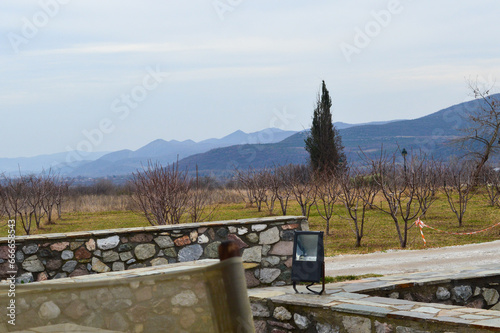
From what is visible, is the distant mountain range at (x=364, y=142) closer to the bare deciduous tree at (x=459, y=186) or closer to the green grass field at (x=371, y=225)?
the green grass field at (x=371, y=225)

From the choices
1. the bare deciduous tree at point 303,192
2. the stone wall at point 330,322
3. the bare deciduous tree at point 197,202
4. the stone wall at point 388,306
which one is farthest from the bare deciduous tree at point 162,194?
the stone wall at point 330,322

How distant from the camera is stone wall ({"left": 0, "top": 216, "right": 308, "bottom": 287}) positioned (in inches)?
286

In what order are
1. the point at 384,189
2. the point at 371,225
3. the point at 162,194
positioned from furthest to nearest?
1. the point at 371,225
2. the point at 384,189
3. the point at 162,194

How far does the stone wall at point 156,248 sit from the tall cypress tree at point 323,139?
105 ft

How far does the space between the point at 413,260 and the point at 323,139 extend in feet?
94.9

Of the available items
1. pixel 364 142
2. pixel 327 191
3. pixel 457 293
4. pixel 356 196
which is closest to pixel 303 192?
pixel 327 191

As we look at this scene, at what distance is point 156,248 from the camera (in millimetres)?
7484

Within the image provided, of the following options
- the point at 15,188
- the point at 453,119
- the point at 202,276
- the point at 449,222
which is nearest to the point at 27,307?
the point at 202,276

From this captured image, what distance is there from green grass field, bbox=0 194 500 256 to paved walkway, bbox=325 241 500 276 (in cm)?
132

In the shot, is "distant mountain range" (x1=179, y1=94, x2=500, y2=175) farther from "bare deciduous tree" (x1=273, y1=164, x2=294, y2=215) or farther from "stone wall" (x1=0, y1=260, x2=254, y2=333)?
"stone wall" (x1=0, y1=260, x2=254, y2=333)

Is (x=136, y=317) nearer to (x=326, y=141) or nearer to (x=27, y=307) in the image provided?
(x=27, y=307)

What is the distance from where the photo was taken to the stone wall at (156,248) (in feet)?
23.8

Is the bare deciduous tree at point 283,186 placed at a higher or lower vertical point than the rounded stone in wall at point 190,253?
higher

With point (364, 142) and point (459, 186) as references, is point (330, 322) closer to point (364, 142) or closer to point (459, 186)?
point (459, 186)
